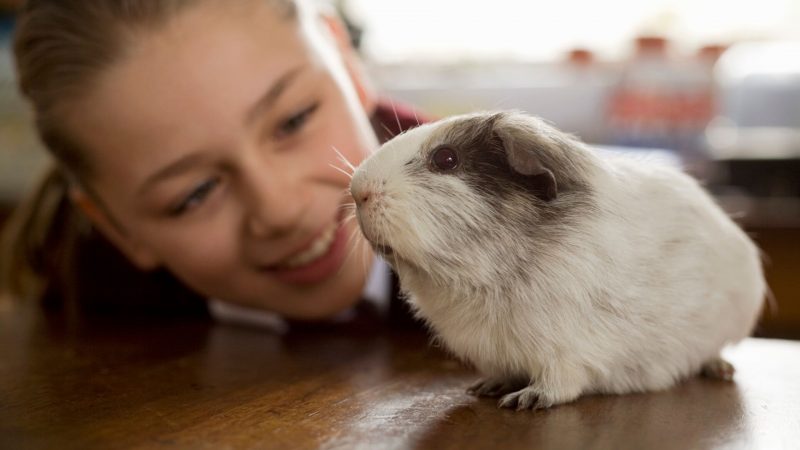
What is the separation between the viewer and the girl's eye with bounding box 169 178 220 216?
1.18 metres

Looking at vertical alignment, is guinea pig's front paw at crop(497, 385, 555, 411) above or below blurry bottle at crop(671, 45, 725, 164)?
above

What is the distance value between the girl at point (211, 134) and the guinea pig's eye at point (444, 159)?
32 centimetres

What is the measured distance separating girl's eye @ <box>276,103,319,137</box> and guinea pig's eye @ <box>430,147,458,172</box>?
A: 0.48 metres

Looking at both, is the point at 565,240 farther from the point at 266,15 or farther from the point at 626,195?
the point at 266,15

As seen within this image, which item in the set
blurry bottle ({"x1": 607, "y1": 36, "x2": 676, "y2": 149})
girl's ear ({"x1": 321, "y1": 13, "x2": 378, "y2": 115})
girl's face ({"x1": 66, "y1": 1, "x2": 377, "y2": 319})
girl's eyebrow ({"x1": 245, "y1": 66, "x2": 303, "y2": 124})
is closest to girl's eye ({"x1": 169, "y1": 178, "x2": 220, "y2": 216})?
girl's face ({"x1": 66, "y1": 1, "x2": 377, "y2": 319})

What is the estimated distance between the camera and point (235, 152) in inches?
44.0

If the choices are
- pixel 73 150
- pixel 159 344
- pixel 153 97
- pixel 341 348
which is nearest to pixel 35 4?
pixel 73 150

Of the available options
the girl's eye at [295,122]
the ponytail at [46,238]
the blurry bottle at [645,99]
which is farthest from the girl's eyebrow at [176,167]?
the blurry bottle at [645,99]

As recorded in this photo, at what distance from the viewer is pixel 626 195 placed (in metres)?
0.78

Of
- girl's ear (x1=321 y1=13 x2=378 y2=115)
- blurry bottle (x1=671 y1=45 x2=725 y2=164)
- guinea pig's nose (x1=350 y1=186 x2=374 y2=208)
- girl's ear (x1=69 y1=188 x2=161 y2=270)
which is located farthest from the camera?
blurry bottle (x1=671 y1=45 x2=725 y2=164)

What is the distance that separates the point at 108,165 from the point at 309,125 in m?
0.33

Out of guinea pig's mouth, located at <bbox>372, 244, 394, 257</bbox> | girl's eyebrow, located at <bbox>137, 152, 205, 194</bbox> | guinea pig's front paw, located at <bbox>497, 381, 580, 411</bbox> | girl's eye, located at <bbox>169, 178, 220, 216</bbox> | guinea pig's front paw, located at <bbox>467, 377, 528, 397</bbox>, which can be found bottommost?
guinea pig's front paw, located at <bbox>467, 377, 528, 397</bbox>

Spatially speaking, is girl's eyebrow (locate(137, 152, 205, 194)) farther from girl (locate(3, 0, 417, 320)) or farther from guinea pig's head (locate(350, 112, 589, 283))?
guinea pig's head (locate(350, 112, 589, 283))

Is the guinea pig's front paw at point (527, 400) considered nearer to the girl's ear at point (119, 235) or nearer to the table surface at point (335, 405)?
the table surface at point (335, 405)
